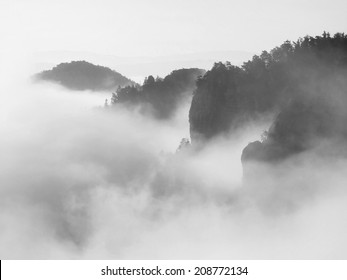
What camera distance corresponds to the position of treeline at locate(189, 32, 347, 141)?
61.4 meters

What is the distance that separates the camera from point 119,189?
105 m

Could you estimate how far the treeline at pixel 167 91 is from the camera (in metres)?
123

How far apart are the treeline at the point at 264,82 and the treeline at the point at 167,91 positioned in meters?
42.5

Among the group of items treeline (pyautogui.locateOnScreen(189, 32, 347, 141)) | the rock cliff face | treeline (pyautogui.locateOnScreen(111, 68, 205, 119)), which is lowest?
the rock cliff face

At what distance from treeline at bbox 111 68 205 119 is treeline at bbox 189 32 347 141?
42.5m

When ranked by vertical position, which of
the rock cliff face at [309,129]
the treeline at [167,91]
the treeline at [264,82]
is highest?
the treeline at [167,91]

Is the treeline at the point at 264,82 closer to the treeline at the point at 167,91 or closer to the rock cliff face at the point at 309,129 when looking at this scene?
the rock cliff face at the point at 309,129

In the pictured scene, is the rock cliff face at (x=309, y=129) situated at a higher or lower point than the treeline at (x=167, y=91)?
lower

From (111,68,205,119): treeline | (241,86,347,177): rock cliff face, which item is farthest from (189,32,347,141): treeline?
(111,68,205,119): treeline

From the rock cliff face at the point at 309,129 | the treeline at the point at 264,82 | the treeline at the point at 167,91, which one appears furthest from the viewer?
the treeline at the point at 167,91

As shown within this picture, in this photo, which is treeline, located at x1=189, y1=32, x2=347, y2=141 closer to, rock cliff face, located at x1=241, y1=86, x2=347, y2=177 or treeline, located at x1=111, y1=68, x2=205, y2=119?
rock cliff face, located at x1=241, y1=86, x2=347, y2=177

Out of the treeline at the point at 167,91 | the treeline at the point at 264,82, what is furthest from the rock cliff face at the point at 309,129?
the treeline at the point at 167,91

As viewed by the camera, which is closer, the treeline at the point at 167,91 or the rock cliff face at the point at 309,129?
the rock cliff face at the point at 309,129
